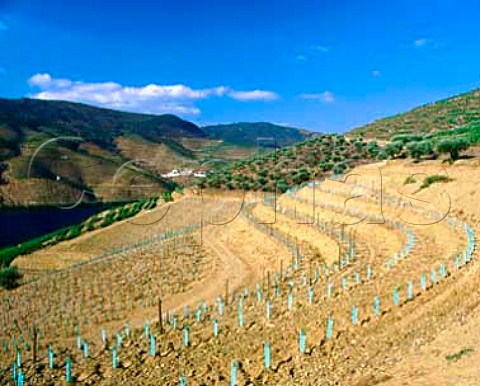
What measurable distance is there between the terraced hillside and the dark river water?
32856mm

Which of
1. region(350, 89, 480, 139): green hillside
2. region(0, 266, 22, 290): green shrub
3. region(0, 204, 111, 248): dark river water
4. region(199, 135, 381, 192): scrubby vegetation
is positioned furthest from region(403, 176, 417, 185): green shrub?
region(0, 204, 111, 248): dark river water

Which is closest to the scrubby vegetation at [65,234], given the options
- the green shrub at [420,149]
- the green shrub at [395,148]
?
the green shrub at [395,148]

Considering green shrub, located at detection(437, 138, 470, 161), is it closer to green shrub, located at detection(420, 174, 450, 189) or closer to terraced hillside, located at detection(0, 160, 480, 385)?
terraced hillside, located at detection(0, 160, 480, 385)

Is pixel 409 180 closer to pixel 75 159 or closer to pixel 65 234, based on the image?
pixel 65 234

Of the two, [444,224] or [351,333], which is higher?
[444,224]

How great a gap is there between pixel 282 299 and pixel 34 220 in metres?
59.4

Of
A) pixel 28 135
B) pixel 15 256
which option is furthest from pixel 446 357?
pixel 28 135

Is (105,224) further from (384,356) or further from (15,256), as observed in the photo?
(384,356)

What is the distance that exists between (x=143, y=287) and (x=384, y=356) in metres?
13.9

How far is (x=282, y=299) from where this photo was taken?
1447 cm

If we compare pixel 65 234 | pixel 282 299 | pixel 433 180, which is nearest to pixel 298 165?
pixel 65 234

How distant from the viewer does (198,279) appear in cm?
2177

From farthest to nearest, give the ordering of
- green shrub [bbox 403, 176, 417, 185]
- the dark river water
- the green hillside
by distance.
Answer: the dark river water
the green hillside
green shrub [bbox 403, 176, 417, 185]

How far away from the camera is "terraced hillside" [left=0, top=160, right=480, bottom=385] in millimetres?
10352
